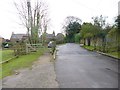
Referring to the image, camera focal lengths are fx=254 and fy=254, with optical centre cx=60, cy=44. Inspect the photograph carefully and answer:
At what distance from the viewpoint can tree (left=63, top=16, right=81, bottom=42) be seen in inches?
4549

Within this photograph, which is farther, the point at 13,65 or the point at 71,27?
the point at 71,27

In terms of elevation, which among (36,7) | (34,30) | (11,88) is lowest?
(11,88)

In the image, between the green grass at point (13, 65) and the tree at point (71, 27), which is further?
the tree at point (71, 27)

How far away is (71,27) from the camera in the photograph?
11556cm

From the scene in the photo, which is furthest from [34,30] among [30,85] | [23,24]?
[30,85]

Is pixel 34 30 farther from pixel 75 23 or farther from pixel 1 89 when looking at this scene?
pixel 75 23

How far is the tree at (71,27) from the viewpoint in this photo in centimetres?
11556

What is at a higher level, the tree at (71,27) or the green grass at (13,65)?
the tree at (71,27)

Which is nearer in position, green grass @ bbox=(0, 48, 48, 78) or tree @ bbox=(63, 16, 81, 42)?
green grass @ bbox=(0, 48, 48, 78)

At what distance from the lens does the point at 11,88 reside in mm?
10102

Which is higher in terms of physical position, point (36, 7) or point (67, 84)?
point (36, 7)

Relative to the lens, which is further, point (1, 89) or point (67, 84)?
point (67, 84)

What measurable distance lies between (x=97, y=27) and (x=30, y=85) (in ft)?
119

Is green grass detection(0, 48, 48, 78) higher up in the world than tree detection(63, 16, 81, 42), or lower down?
lower down
